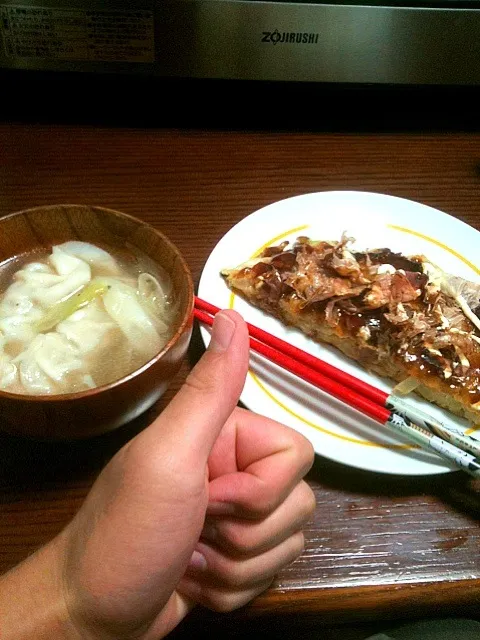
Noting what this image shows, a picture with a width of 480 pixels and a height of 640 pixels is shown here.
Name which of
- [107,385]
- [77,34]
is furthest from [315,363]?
[77,34]

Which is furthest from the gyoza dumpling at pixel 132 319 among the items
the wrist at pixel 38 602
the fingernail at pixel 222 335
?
the wrist at pixel 38 602

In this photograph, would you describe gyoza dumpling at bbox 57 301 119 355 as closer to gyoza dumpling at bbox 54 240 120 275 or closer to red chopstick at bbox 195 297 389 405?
gyoza dumpling at bbox 54 240 120 275

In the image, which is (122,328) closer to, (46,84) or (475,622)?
(475,622)

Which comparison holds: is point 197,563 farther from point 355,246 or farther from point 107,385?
point 355,246

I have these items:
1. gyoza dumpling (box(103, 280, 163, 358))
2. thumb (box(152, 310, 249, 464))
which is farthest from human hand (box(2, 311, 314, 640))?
gyoza dumpling (box(103, 280, 163, 358))

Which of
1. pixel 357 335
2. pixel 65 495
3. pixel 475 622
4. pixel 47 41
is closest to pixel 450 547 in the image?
pixel 475 622

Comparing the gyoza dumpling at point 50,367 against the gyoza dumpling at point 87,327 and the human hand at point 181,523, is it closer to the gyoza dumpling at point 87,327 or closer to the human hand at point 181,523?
the gyoza dumpling at point 87,327
